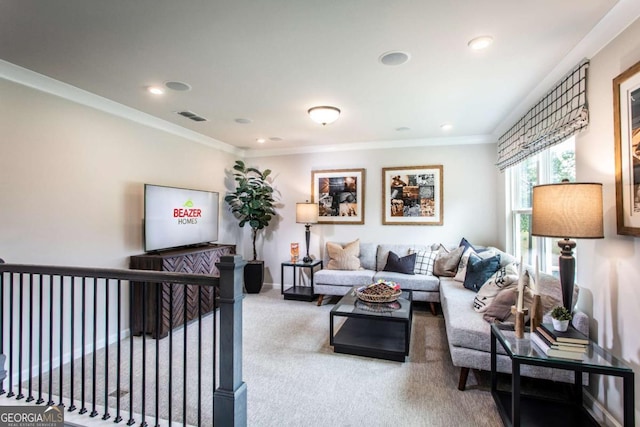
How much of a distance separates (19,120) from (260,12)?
232 cm

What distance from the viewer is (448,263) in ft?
14.2

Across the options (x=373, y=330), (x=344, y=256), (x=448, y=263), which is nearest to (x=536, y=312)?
(x=373, y=330)

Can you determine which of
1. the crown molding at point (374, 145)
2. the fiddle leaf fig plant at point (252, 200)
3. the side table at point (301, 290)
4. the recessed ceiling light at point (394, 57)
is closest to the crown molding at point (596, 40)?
the recessed ceiling light at point (394, 57)

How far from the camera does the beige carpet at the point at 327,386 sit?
2.11m

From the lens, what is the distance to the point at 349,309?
3.16 m

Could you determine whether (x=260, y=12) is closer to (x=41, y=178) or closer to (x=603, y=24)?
(x=603, y=24)

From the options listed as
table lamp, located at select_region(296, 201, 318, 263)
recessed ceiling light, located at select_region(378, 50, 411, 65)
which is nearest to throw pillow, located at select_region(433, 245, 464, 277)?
table lamp, located at select_region(296, 201, 318, 263)

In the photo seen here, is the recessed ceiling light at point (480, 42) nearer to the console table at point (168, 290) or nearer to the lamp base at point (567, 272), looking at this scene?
the lamp base at point (567, 272)

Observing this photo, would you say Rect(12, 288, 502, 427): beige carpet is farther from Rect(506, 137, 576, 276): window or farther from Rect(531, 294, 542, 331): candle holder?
Rect(506, 137, 576, 276): window

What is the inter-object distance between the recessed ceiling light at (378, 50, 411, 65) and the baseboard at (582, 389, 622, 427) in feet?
8.90

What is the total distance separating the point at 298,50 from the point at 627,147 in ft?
7.04

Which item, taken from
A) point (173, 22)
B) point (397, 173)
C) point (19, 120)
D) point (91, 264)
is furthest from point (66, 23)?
point (397, 173)

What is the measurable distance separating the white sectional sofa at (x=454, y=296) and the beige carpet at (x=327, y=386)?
26 centimetres

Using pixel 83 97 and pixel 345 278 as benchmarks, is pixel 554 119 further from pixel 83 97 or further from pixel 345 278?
pixel 83 97
